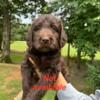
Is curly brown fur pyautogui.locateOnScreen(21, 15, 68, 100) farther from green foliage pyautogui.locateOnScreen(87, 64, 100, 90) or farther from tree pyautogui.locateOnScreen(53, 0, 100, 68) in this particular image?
green foliage pyautogui.locateOnScreen(87, 64, 100, 90)

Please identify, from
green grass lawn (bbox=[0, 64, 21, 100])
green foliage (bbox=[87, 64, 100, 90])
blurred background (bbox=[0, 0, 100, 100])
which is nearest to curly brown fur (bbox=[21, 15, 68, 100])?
blurred background (bbox=[0, 0, 100, 100])

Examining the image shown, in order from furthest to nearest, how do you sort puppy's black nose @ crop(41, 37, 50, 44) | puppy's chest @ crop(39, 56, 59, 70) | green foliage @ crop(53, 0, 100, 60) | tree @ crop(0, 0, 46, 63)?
tree @ crop(0, 0, 46, 63) < green foliage @ crop(53, 0, 100, 60) < puppy's chest @ crop(39, 56, 59, 70) < puppy's black nose @ crop(41, 37, 50, 44)

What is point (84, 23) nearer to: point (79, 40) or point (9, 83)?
point (79, 40)

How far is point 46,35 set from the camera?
3.59 metres

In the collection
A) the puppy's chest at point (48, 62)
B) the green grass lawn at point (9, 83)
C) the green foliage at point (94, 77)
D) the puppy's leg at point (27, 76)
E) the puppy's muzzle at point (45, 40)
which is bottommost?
the green grass lawn at point (9, 83)

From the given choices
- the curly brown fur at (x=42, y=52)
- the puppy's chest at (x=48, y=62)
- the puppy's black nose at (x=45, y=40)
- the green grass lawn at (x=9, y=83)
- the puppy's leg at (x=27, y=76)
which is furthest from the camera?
the green grass lawn at (x=9, y=83)

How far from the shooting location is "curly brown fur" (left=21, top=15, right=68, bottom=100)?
3.67 meters

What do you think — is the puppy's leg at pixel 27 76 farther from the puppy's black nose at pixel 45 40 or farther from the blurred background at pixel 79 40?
the blurred background at pixel 79 40

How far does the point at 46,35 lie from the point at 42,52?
264 millimetres

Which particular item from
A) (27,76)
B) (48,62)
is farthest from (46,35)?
(27,76)

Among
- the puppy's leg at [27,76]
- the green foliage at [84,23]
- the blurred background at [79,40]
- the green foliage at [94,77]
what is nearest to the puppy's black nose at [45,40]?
the puppy's leg at [27,76]

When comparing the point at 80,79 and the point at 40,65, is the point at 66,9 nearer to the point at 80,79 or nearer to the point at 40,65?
the point at 80,79

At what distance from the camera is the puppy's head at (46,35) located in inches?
141

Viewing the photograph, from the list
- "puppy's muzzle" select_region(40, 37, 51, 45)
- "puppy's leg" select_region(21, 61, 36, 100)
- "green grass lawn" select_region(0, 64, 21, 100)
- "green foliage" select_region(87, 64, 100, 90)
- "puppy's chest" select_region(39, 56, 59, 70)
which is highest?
"puppy's muzzle" select_region(40, 37, 51, 45)
